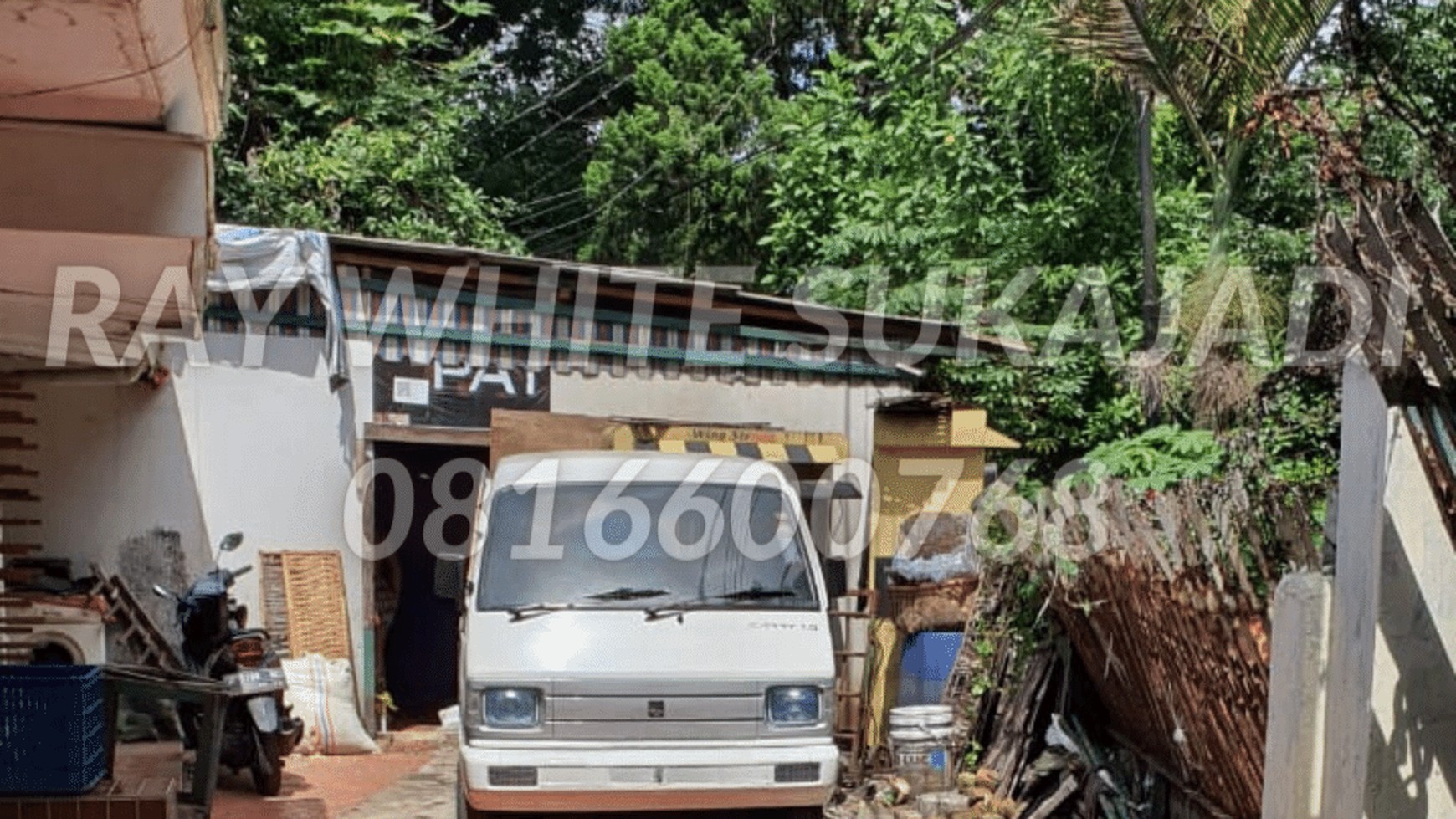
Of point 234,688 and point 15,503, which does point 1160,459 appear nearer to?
point 234,688

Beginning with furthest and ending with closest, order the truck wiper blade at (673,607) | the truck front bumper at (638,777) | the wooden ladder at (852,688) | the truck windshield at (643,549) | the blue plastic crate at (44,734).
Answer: the wooden ladder at (852,688)
the truck windshield at (643,549)
the truck wiper blade at (673,607)
the truck front bumper at (638,777)
the blue plastic crate at (44,734)

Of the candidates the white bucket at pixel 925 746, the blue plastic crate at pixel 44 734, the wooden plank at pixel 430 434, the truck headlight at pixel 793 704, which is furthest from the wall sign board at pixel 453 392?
the blue plastic crate at pixel 44 734

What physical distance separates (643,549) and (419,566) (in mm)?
6181

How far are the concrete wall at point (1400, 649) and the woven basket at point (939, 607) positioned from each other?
4.87 metres

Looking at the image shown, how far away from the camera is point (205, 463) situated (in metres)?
9.57

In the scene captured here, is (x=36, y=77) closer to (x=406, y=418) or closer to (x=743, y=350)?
(x=406, y=418)

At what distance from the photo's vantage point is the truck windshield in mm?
6227

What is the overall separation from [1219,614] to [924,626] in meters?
4.12

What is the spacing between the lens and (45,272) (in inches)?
225

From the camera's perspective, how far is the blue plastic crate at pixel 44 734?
467cm

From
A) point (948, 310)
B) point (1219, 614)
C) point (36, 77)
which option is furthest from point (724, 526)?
point (948, 310)

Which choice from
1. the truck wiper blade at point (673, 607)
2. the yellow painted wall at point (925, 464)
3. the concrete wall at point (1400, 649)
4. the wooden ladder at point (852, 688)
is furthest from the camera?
the yellow painted wall at point (925, 464)

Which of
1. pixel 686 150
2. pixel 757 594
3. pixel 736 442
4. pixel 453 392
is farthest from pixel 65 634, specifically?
pixel 686 150

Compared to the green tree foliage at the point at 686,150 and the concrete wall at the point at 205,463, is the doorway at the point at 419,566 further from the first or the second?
the green tree foliage at the point at 686,150
